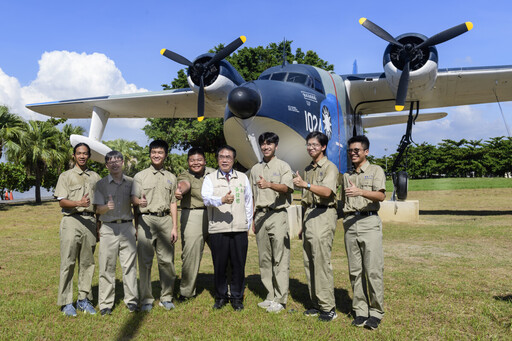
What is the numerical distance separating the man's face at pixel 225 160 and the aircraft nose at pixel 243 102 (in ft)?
8.74

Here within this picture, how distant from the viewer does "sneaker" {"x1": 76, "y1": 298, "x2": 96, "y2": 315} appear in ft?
12.5

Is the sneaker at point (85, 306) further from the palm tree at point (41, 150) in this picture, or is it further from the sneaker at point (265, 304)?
A: the palm tree at point (41, 150)

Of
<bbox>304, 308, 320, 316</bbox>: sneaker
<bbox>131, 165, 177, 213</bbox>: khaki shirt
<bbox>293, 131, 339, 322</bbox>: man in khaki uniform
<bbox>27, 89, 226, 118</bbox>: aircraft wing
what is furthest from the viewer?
<bbox>27, 89, 226, 118</bbox>: aircraft wing

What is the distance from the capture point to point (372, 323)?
3.37 metres

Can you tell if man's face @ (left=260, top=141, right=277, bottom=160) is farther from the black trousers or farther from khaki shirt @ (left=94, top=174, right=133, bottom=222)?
khaki shirt @ (left=94, top=174, right=133, bottom=222)

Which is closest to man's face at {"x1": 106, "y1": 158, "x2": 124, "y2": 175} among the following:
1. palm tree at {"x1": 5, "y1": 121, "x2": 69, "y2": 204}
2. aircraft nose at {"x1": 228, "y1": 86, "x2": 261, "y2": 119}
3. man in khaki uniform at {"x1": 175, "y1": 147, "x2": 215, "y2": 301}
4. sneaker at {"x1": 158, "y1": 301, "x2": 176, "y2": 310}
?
man in khaki uniform at {"x1": 175, "y1": 147, "x2": 215, "y2": 301}

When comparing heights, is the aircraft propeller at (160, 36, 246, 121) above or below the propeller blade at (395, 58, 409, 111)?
above

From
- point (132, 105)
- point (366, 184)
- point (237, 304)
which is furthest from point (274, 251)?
point (132, 105)

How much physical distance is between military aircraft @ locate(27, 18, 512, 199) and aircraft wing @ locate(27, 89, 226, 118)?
0.12ft

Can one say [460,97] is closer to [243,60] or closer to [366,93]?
[366,93]

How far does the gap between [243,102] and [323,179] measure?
3113 mm

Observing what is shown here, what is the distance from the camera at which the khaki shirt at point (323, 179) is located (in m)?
3.69

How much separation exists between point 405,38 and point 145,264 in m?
8.33

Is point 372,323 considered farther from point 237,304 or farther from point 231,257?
point 231,257
